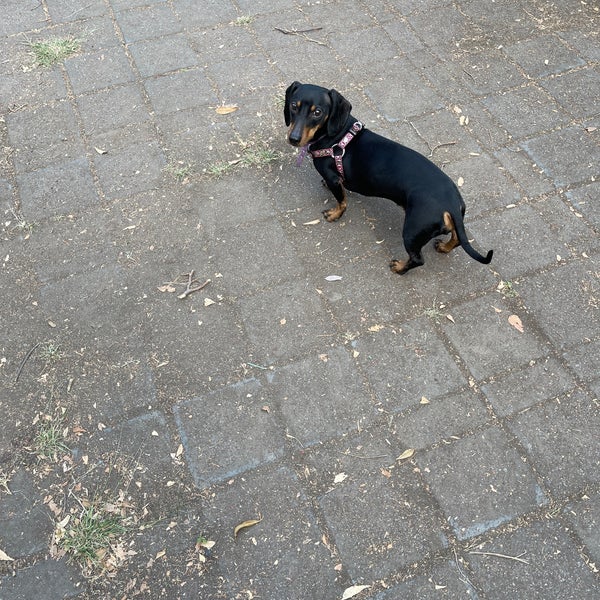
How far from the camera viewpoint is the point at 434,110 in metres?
4.71

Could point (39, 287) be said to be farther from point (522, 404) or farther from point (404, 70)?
point (404, 70)

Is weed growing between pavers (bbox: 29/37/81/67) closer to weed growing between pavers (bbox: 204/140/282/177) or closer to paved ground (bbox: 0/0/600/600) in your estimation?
paved ground (bbox: 0/0/600/600)

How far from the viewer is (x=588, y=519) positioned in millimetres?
2803

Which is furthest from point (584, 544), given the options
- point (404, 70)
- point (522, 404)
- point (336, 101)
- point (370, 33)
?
point (370, 33)

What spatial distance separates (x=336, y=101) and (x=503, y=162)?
1554mm

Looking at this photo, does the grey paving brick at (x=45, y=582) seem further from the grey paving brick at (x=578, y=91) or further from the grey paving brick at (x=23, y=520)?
the grey paving brick at (x=578, y=91)

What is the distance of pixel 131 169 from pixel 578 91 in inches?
150

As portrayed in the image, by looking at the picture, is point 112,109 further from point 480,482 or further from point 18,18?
point 480,482

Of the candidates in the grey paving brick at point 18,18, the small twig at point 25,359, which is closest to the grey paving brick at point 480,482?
the small twig at point 25,359

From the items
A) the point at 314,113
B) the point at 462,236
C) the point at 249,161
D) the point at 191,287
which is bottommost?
the point at 191,287

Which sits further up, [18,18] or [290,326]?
[18,18]

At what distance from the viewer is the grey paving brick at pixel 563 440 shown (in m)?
2.93

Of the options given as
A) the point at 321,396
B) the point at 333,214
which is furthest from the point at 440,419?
the point at 333,214

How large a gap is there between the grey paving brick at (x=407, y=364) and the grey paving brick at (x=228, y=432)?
25.5 inches
